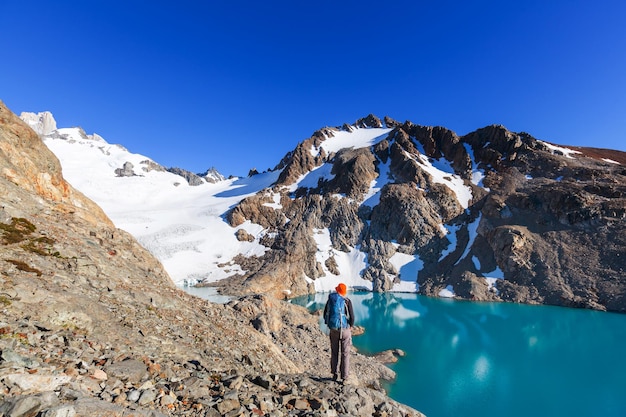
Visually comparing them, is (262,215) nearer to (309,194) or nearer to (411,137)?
(309,194)

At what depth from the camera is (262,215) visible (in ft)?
368

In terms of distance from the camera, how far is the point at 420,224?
96.5 meters

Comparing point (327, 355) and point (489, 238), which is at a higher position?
point (489, 238)

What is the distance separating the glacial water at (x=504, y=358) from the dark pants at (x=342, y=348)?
59.5 ft

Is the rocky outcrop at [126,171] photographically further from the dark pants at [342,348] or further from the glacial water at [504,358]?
the dark pants at [342,348]

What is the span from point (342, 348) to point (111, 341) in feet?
19.5

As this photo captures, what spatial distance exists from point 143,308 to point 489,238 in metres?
86.9

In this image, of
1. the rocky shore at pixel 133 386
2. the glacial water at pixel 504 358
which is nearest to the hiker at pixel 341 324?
the rocky shore at pixel 133 386

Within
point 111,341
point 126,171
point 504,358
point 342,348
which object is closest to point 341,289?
point 342,348

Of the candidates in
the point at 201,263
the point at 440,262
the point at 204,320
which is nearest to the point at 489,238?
the point at 440,262

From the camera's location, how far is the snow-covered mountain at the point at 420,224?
70250 millimetres

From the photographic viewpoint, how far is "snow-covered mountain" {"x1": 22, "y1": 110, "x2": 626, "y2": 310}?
230 feet

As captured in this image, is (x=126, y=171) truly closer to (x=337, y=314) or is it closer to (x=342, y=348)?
(x=337, y=314)

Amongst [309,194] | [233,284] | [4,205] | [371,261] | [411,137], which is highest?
[411,137]
